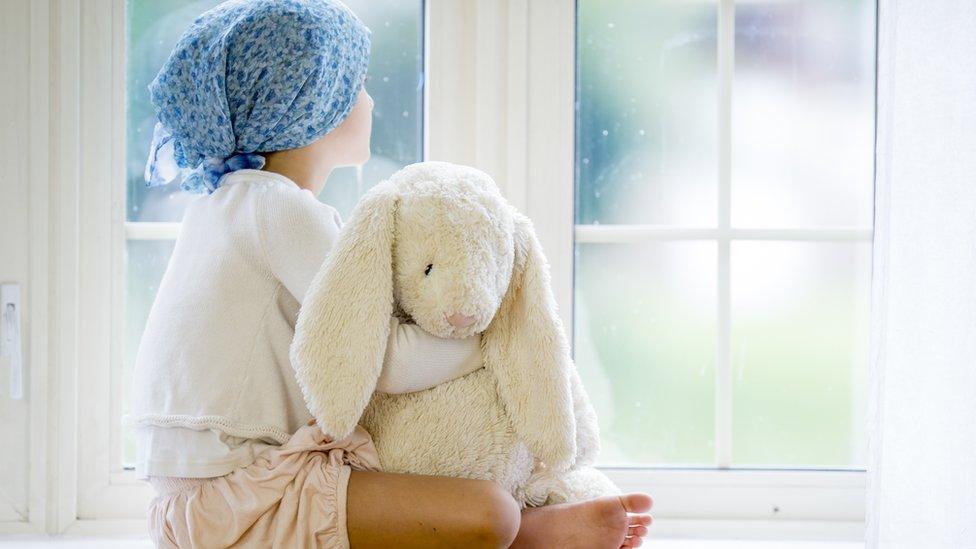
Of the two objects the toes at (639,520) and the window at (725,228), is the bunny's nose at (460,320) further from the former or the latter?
the window at (725,228)

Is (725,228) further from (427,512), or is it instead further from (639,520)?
(427,512)

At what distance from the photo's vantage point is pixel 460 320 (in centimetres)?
102

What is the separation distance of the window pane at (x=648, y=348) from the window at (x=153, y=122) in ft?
1.28

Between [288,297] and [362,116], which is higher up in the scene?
[362,116]

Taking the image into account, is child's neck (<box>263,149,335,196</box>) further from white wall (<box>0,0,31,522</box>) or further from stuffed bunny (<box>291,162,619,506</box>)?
white wall (<box>0,0,31,522</box>)

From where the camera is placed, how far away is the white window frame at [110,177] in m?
1.49

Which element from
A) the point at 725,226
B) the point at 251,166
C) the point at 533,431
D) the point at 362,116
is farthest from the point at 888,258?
the point at 251,166

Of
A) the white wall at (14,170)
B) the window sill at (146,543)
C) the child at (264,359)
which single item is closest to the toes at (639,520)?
the child at (264,359)

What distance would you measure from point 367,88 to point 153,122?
14.4 inches

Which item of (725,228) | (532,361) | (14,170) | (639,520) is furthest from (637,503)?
(14,170)

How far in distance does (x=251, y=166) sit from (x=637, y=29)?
748 mm

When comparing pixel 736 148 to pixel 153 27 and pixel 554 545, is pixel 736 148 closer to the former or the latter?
pixel 554 545

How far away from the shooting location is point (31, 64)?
1.48 meters

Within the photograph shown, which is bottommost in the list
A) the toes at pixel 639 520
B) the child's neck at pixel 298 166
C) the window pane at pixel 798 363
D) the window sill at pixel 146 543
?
the window sill at pixel 146 543
